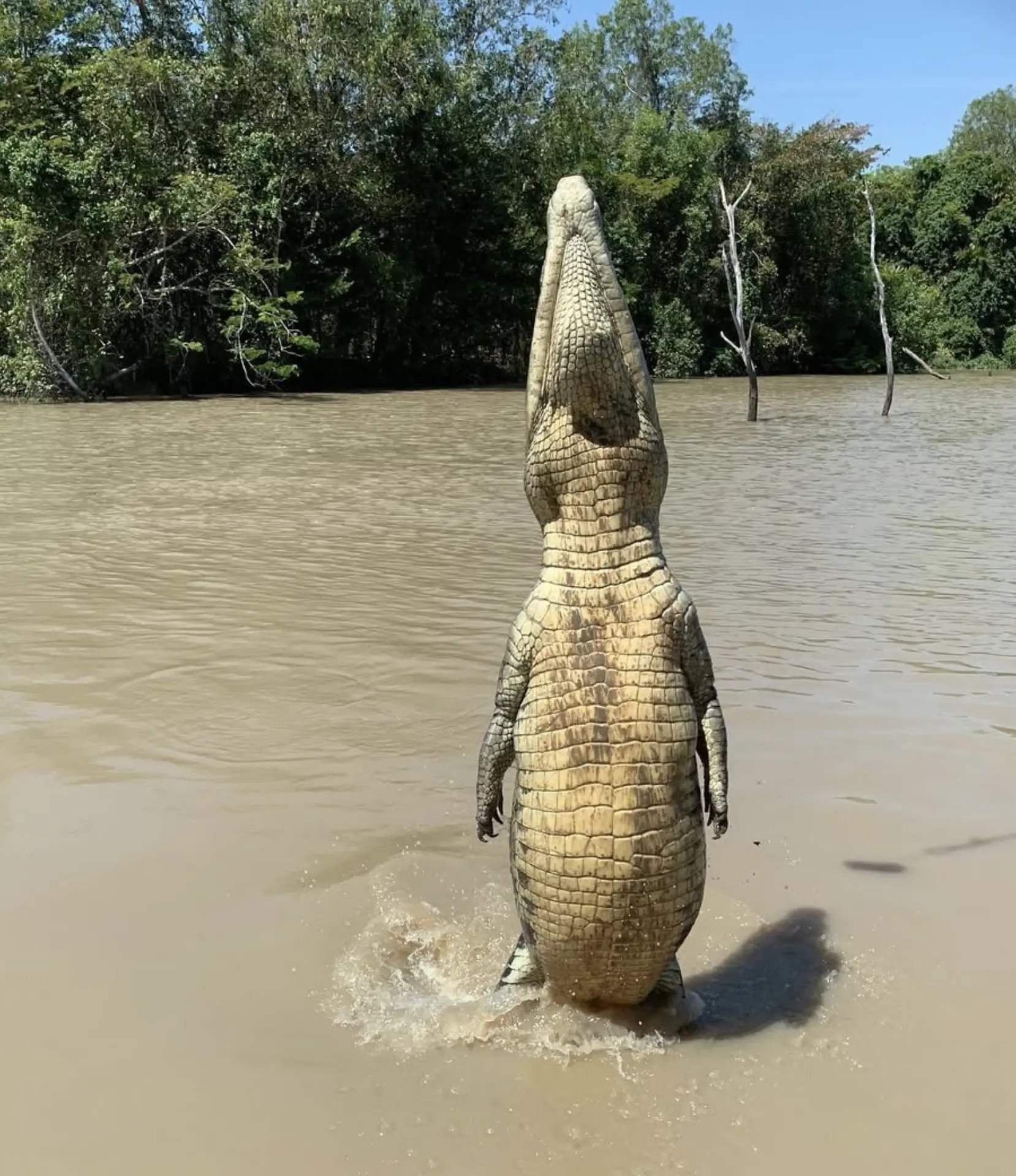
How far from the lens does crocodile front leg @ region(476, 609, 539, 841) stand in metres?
2.69

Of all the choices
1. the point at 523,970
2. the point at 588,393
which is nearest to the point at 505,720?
the point at 523,970

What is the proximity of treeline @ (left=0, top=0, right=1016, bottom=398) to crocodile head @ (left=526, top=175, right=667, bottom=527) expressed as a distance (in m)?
20.8

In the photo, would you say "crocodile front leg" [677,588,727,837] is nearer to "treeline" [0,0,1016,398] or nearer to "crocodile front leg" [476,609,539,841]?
"crocodile front leg" [476,609,539,841]

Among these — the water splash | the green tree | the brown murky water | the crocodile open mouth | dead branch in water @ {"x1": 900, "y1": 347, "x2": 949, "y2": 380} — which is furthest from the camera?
the green tree

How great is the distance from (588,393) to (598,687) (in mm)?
716

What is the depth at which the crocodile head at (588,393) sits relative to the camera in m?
2.67

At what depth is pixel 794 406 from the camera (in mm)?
24203

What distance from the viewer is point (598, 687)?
2.61 metres

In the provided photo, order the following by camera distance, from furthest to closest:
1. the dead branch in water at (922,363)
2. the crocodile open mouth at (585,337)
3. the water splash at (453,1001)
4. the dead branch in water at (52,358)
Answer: the dead branch in water at (52,358)
the dead branch in water at (922,363)
the water splash at (453,1001)
the crocodile open mouth at (585,337)

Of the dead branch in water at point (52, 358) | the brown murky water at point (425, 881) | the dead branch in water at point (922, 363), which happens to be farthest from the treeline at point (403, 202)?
the brown murky water at point (425, 881)

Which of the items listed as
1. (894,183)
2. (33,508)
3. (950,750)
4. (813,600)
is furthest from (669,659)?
(894,183)

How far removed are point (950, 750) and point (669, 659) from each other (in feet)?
8.21

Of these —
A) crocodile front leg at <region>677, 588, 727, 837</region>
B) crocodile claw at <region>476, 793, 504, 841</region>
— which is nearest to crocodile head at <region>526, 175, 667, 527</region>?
crocodile front leg at <region>677, 588, 727, 837</region>

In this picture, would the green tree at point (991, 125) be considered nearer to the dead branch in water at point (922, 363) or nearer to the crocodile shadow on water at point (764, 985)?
the dead branch in water at point (922, 363)
